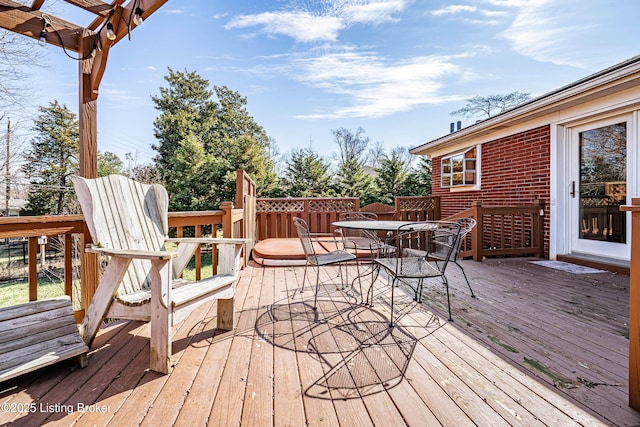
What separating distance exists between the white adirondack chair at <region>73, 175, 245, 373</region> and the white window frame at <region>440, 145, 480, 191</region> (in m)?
5.79

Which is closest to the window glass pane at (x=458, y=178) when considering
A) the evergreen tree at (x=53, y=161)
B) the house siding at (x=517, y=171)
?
the house siding at (x=517, y=171)

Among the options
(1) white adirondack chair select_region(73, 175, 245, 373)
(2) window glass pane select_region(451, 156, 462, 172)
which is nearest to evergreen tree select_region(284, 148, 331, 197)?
(2) window glass pane select_region(451, 156, 462, 172)

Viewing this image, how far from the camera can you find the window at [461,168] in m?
6.54

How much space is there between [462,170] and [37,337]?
716 centimetres

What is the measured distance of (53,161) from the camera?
33.5 feet

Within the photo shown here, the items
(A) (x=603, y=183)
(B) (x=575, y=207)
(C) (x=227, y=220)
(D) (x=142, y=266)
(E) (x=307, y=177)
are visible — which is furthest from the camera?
(E) (x=307, y=177)

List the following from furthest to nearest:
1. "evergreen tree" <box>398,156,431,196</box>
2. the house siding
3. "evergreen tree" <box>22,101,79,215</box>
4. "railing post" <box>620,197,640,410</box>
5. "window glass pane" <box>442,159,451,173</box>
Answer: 1. "evergreen tree" <box>398,156,431,196</box>
2. "evergreen tree" <box>22,101,79,215</box>
3. "window glass pane" <box>442,159,451,173</box>
4. the house siding
5. "railing post" <box>620,197,640,410</box>

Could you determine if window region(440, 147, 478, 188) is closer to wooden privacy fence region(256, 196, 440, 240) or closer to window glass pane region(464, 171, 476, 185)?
window glass pane region(464, 171, 476, 185)

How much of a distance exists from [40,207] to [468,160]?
12583 mm

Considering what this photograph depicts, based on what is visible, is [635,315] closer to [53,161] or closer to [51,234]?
[51,234]

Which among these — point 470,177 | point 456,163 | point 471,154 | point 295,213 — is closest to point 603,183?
point 470,177

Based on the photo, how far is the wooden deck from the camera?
137 cm

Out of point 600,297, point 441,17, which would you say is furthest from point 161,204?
point 441,17

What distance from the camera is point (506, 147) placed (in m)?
5.64
